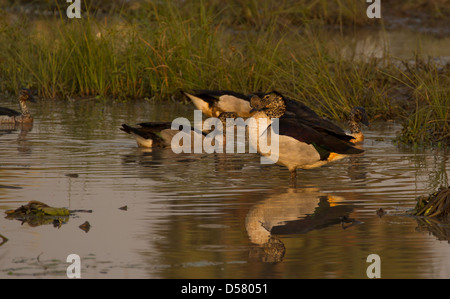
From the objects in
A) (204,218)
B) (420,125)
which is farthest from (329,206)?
(420,125)

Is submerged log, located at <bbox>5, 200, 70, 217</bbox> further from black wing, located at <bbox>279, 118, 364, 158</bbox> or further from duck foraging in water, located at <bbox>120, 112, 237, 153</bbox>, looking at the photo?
duck foraging in water, located at <bbox>120, 112, 237, 153</bbox>

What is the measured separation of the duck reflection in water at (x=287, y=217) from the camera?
7648 mm

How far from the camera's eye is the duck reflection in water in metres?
7.65

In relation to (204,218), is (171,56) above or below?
above

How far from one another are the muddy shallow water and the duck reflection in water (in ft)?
0.06

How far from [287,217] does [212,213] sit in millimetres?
710

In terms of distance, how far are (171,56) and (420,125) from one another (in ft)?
21.9

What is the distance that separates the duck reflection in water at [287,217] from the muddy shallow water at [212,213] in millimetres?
17

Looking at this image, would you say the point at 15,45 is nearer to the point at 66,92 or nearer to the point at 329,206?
the point at 66,92

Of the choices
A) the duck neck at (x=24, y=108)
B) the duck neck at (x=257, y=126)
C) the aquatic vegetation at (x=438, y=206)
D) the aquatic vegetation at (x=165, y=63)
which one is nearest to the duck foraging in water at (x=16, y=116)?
the duck neck at (x=24, y=108)

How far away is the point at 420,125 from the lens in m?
14.5

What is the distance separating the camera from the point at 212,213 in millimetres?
8961

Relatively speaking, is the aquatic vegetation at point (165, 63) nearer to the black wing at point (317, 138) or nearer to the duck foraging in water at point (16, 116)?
the duck foraging in water at point (16, 116)

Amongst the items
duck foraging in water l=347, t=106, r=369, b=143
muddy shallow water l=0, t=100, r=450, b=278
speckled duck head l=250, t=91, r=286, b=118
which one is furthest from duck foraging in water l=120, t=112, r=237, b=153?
speckled duck head l=250, t=91, r=286, b=118
